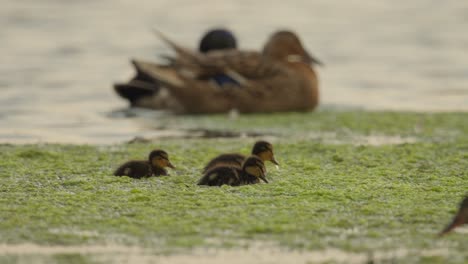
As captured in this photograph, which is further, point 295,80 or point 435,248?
point 295,80

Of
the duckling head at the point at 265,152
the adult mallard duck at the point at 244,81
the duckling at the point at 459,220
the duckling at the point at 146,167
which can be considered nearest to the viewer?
the duckling at the point at 459,220

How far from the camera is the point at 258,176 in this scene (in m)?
7.05

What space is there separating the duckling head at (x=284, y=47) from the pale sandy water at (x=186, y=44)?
1.98 ft

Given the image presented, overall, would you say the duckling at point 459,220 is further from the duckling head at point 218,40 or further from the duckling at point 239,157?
the duckling head at point 218,40

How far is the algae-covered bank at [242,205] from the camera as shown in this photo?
5.33 metres

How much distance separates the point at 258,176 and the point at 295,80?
519 centimetres

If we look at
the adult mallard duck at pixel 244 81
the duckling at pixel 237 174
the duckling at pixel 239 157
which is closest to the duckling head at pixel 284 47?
the adult mallard duck at pixel 244 81

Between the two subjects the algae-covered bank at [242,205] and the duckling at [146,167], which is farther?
the duckling at [146,167]

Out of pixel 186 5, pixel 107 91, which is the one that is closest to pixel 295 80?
pixel 107 91

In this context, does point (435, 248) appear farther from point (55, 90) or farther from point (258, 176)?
point (55, 90)

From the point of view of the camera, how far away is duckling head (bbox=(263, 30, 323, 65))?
40.8 ft

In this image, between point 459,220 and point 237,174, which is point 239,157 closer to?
point 237,174

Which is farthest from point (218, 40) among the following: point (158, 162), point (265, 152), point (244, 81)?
point (158, 162)

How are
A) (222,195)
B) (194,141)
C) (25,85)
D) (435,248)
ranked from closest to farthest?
1. (435,248)
2. (222,195)
3. (194,141)
4. (25,85)
